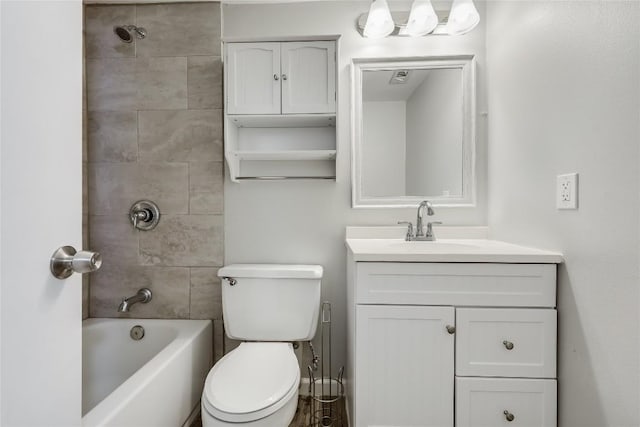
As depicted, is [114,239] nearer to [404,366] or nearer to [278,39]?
[278,39]

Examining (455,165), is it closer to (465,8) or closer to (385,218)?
(385,218)

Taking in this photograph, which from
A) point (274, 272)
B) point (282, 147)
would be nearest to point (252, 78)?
point (282, 147)

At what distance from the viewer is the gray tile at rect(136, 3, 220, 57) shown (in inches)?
71.0

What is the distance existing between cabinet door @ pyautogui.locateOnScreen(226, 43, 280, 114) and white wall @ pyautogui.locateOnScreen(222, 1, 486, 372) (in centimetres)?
25

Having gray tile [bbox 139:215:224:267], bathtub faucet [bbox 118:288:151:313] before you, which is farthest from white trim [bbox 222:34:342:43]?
bathtub faucet [bbox 118:288:151:313]

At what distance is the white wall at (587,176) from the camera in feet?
2.78

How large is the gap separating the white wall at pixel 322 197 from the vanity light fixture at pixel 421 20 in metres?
0.12

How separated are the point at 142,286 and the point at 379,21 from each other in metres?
1.92

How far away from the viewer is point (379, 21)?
160 centimetres

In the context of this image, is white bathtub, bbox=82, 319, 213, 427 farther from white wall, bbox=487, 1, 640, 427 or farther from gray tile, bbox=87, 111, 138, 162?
white wall, bbox=487, 1, 640, 427
